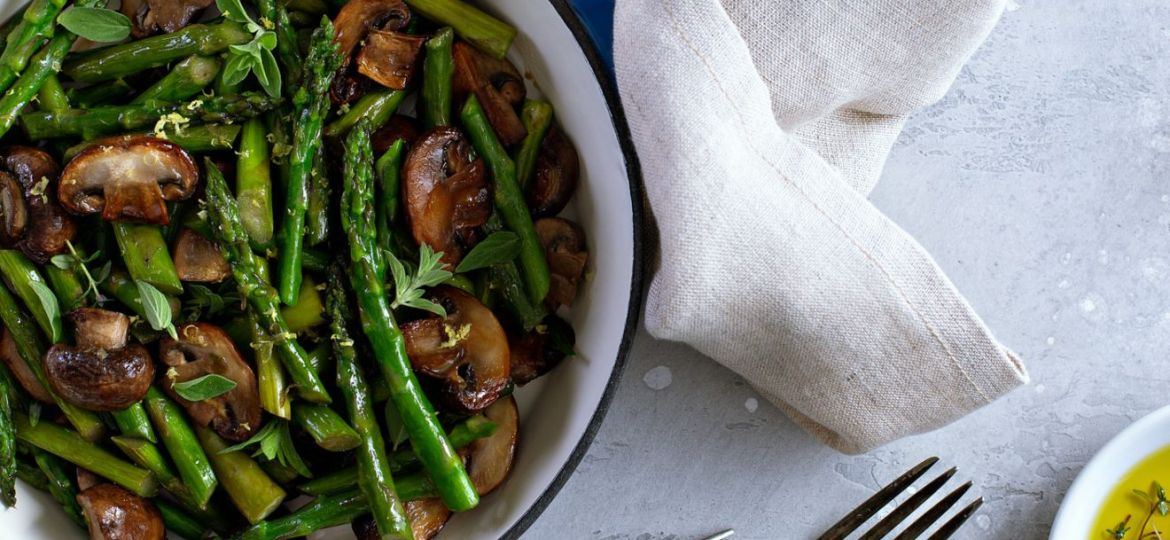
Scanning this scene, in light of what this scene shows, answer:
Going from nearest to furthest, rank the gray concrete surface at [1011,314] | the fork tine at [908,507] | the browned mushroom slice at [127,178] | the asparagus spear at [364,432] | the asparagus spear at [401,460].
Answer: the browned mushroom slice at [127,178], the asparagus spear at [364,432], the asparagus spear at [401,460], the fork tine at [908,507], the gray concrete surface at [1011,314]

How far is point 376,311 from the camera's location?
196cm

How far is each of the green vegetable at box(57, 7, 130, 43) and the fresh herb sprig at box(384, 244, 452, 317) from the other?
692 millimetres

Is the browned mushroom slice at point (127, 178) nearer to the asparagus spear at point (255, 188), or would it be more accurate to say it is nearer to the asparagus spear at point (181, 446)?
the asparagus spear at point (255, 188)

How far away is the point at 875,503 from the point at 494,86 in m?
1.32

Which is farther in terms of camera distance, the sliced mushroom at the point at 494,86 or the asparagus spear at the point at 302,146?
the sliced mushroom at the point at 494,86

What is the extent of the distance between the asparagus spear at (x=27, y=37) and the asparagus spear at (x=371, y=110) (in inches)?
21.9

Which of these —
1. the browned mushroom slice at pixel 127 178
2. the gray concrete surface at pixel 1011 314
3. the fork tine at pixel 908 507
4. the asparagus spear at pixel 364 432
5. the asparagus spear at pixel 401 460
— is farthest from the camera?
the gray concrete surface at pixel 1011 314

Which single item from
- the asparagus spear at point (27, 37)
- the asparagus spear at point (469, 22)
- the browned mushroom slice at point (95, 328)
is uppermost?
the asparagus spear at point (469, 22)

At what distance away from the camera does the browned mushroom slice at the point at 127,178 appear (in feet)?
6.21

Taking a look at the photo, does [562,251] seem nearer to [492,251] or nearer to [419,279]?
[492,251]

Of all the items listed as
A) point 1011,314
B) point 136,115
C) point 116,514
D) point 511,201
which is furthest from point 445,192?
point 1011,314

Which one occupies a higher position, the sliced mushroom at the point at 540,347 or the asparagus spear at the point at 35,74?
the asparagus spear at the point at 35,74

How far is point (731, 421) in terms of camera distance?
8.23 feet

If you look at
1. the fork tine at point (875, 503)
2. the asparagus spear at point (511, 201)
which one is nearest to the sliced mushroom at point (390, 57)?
the asparagus spear at point (511, 201)
